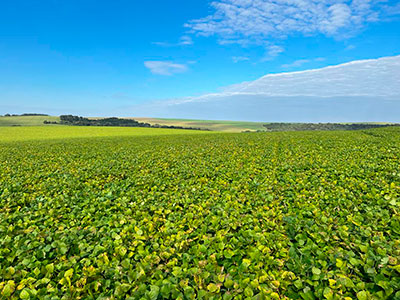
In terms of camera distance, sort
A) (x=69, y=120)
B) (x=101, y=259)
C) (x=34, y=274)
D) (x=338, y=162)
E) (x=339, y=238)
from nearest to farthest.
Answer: (x=34, y=274)
(x=101, y=259)
(x=339, y=238)
(x=338, y=162)
(x=69, y=120)

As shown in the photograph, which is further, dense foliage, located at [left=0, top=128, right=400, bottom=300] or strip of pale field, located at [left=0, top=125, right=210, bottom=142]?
strip of pale field, located at [left=0, top=125, right=210, bottom=142]

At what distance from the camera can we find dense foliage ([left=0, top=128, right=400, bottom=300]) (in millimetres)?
3424

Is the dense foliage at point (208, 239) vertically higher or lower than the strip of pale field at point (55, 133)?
lower

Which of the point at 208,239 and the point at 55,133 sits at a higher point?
the point at 55,133

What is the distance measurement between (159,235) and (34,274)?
7.78 ft

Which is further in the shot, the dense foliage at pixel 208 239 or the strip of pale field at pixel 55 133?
the strip of pale field at pixel 55 133

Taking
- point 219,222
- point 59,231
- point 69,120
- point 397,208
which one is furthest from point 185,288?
point 69,120

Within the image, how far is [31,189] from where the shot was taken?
9.68 metres

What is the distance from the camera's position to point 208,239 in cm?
495

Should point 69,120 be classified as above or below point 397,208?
above

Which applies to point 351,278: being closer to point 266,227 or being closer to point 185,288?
point 266,227

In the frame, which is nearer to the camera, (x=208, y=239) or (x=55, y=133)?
(x=208, y=239)

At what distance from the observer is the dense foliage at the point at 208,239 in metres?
3.42

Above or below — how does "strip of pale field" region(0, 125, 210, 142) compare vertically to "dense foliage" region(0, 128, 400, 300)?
above
